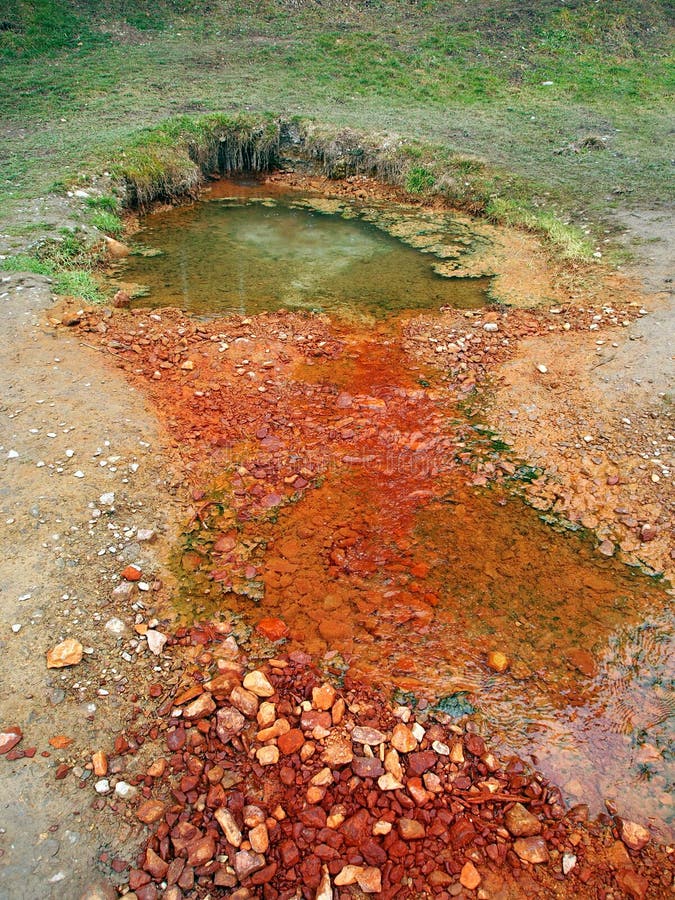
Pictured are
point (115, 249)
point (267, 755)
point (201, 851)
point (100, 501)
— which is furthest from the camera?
point (115, 249)

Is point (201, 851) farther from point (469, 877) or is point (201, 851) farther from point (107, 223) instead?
point (107, 223)

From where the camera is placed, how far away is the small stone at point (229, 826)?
2.65 meters

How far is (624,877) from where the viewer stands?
258 centimetres

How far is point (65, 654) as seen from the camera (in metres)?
3.25

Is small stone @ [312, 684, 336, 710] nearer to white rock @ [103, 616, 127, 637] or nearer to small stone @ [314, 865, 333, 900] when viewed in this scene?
small stone @ [314, 865, 333, 900]

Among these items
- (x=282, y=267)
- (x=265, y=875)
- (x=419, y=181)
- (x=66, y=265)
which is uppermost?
(x=419, y=181)

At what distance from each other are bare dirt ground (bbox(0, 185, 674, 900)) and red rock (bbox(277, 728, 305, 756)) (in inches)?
30.5

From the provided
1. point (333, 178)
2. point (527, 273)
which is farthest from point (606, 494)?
point (333, 178)

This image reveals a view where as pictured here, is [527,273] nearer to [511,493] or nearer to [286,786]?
[511,493]

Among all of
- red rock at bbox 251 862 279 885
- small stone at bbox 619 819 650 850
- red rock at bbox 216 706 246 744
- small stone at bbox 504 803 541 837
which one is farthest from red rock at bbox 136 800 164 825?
small stone at bbox 619 819 650 850

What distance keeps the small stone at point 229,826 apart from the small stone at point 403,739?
34.8 inches

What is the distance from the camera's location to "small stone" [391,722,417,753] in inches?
119

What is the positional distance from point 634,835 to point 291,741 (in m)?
1.74

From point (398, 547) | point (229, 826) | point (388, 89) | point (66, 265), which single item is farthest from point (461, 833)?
point (388, 89)
